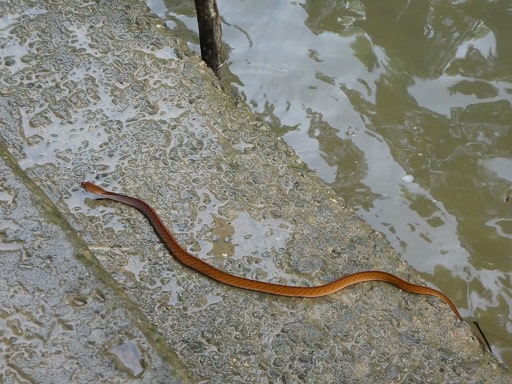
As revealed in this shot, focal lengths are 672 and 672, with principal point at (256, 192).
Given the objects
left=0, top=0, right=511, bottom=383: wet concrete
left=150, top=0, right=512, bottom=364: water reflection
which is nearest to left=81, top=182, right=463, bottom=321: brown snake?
left=0, top=0, right=511, bottom=383: wet concrete

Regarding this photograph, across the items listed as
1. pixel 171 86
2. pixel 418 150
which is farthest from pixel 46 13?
pixel 418 150

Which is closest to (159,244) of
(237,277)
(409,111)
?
(237,277)

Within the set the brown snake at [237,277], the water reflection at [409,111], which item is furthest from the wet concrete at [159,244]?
the water reflection at [409,111]

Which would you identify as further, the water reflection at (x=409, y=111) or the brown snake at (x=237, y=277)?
the water reflection at (x=409, y=111)

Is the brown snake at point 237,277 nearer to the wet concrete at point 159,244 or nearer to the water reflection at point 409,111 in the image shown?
the wet concrete at point 159,244

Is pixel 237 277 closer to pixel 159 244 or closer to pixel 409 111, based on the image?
pixel 159 244

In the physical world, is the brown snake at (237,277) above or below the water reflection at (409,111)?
above
